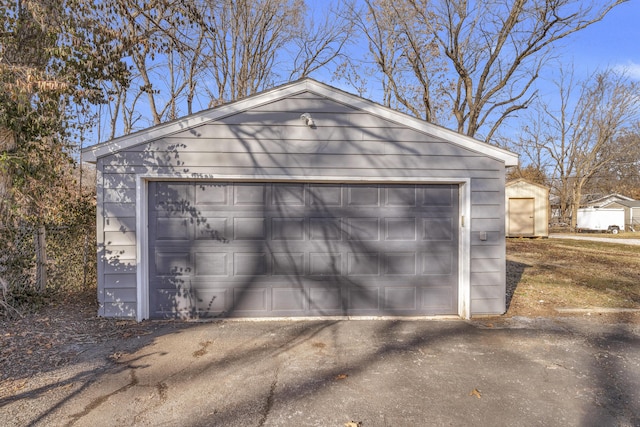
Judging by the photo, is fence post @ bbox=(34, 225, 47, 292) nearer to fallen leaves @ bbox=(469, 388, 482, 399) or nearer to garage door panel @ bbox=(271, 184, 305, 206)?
garage door panel @ bbox=(271, 184, 305, 206)

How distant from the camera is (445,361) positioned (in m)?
3.71

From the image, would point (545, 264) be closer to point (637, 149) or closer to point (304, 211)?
point (304, 211)

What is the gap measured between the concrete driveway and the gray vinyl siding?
900mm

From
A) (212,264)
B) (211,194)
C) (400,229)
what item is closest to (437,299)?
(400,229)

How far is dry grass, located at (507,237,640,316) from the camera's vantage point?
571 cm

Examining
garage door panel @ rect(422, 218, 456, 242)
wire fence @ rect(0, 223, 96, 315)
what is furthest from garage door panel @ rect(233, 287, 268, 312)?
wire fence @ rect(0, 223, 96, 315)

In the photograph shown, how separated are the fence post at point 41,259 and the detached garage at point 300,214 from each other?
1.25 m

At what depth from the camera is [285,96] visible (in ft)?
16.4

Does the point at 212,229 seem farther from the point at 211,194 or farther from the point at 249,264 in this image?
the point at 249,264

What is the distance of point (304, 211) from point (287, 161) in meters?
0.73

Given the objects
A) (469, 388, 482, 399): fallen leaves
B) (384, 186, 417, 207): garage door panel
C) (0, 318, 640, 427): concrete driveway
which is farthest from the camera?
(384, 186, 417, 207): garage door panel

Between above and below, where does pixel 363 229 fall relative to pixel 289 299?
above

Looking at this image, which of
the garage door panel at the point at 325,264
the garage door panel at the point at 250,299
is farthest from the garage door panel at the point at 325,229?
the garage door panel at the point at 250,299

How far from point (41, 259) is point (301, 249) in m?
3.82
